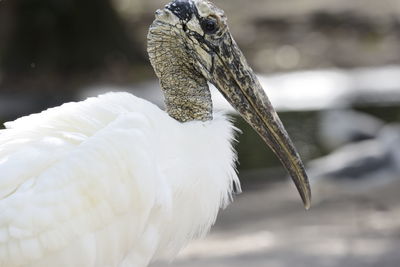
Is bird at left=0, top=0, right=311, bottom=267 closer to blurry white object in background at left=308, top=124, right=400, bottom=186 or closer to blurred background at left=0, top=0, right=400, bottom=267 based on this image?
blurred background at left=0, top=0, right=400, bottom=267

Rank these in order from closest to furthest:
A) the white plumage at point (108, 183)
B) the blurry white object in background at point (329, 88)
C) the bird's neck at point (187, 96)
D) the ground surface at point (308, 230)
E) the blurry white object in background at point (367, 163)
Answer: the white plumage at point (108, 183), the bird's neck at point (187, 96), the ground surface at point (308, 230), the blurry white object in background at point (367, 163), the blurry white object in background at point (329, 88)

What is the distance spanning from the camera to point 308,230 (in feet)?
26.2

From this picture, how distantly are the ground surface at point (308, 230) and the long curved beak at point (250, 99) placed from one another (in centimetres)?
273

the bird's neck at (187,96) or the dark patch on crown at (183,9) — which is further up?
the dark patch on crown at (183,9)

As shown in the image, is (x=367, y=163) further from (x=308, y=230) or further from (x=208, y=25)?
(x=208, y=25)

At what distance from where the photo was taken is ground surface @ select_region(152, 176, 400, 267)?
7215 mm

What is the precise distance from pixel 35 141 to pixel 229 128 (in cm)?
101

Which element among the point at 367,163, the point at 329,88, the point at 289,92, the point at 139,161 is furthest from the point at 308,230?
the point at 329,88

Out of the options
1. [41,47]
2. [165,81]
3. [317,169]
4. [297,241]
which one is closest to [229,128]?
[165,81]

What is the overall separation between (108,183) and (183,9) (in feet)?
3.10

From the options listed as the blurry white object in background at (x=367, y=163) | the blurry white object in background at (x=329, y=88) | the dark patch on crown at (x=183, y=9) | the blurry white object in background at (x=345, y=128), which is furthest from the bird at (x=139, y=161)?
the blurry white object in background at (x=329, y=88)

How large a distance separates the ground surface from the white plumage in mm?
2787

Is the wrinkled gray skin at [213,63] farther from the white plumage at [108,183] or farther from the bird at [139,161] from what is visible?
the white plumage at [108,183]

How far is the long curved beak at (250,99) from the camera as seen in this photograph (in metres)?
4.46
